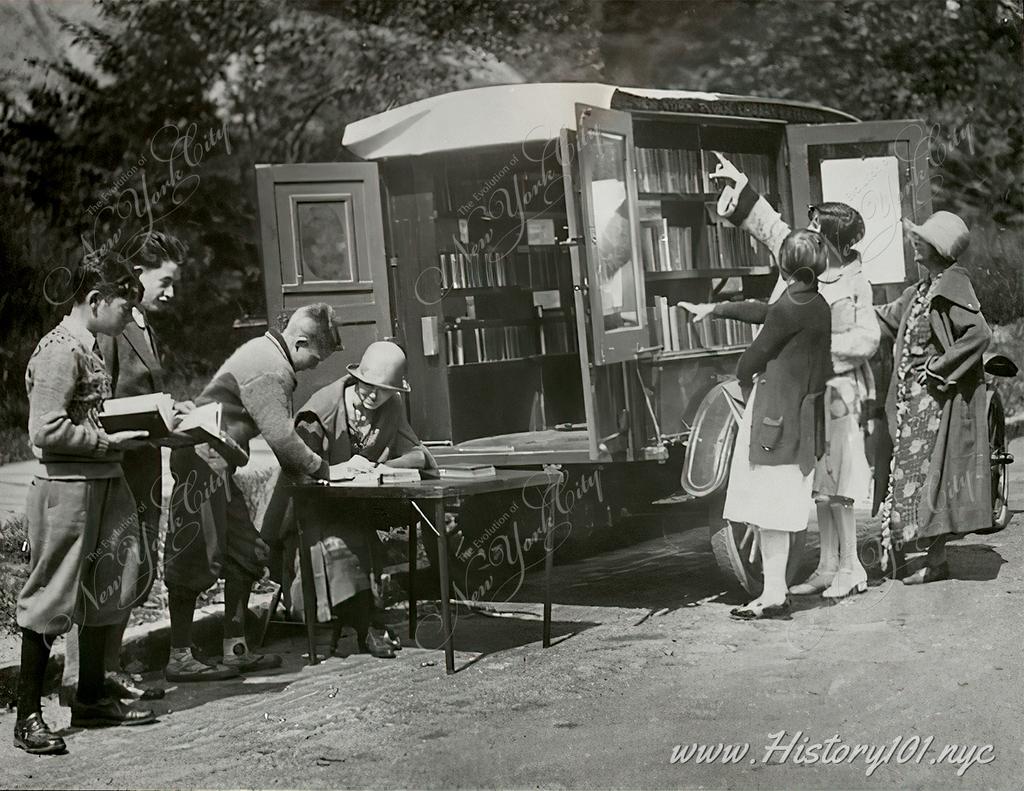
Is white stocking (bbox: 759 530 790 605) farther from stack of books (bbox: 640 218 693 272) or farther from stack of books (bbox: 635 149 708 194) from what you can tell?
stack of books (bbox: 635 149 708 194)

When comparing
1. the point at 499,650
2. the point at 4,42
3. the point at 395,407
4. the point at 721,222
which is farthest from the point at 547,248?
the point at 4,42

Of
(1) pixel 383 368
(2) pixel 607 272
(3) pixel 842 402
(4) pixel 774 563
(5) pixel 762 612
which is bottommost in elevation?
(5) pixel 762 612

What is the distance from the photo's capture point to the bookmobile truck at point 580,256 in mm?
6648

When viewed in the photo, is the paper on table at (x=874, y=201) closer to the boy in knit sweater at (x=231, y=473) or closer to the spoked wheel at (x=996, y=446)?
the spoked wheel at (x=996, y=446)

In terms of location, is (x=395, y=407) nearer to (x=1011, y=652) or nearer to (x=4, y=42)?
(x=4, y=42)

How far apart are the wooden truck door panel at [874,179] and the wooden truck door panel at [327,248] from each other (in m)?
2.56

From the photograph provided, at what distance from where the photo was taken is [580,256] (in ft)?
21.2

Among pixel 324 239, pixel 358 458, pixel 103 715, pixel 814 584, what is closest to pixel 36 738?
pixel 103 715

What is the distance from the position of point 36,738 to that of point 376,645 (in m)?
1.80

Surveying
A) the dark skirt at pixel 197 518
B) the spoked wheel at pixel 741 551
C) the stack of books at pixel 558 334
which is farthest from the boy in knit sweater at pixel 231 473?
the stack of books at pixel 558 334

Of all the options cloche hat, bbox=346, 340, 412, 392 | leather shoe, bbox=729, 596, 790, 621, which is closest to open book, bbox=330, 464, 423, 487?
cloche hat, bbox=346, 340, 412, 392

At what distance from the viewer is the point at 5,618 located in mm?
5703

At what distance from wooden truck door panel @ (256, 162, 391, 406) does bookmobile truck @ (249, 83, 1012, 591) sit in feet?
0.04

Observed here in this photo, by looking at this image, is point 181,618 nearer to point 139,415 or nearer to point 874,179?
point 139,415
